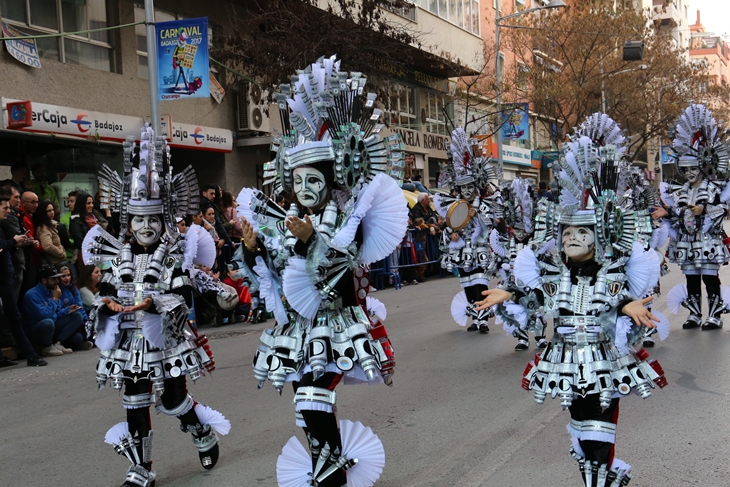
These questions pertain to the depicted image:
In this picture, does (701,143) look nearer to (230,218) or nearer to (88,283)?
(230,218)

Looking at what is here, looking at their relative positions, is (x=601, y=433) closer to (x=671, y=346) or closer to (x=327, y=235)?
(x=327, y=235)

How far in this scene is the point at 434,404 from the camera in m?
6.74

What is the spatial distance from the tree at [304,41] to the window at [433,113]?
1244 cm

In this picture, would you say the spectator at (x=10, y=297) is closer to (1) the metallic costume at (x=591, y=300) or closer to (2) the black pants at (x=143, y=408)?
(2) the black pants at (x=143, y=408)

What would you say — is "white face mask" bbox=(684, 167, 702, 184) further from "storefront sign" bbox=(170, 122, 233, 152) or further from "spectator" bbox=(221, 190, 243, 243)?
"storefront sign" bbox=(170, 122, 233, 152)

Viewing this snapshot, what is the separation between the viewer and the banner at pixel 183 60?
44.1ft

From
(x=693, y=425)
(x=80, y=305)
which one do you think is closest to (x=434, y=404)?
(x=693, y=425)

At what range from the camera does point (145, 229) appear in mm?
5047

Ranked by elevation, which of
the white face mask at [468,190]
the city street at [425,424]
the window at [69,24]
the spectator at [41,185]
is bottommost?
the city street at [425,424]

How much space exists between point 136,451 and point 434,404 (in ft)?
8.92

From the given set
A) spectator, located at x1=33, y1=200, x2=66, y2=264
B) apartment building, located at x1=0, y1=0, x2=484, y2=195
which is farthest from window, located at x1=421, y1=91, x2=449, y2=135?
spectator, located at x1=33, y1=200, x2=66, y2=264

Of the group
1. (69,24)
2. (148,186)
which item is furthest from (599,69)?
(148,186)

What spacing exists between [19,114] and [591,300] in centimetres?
1172

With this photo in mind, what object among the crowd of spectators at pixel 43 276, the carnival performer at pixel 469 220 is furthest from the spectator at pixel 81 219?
the carnival performer at pixel 469 220
